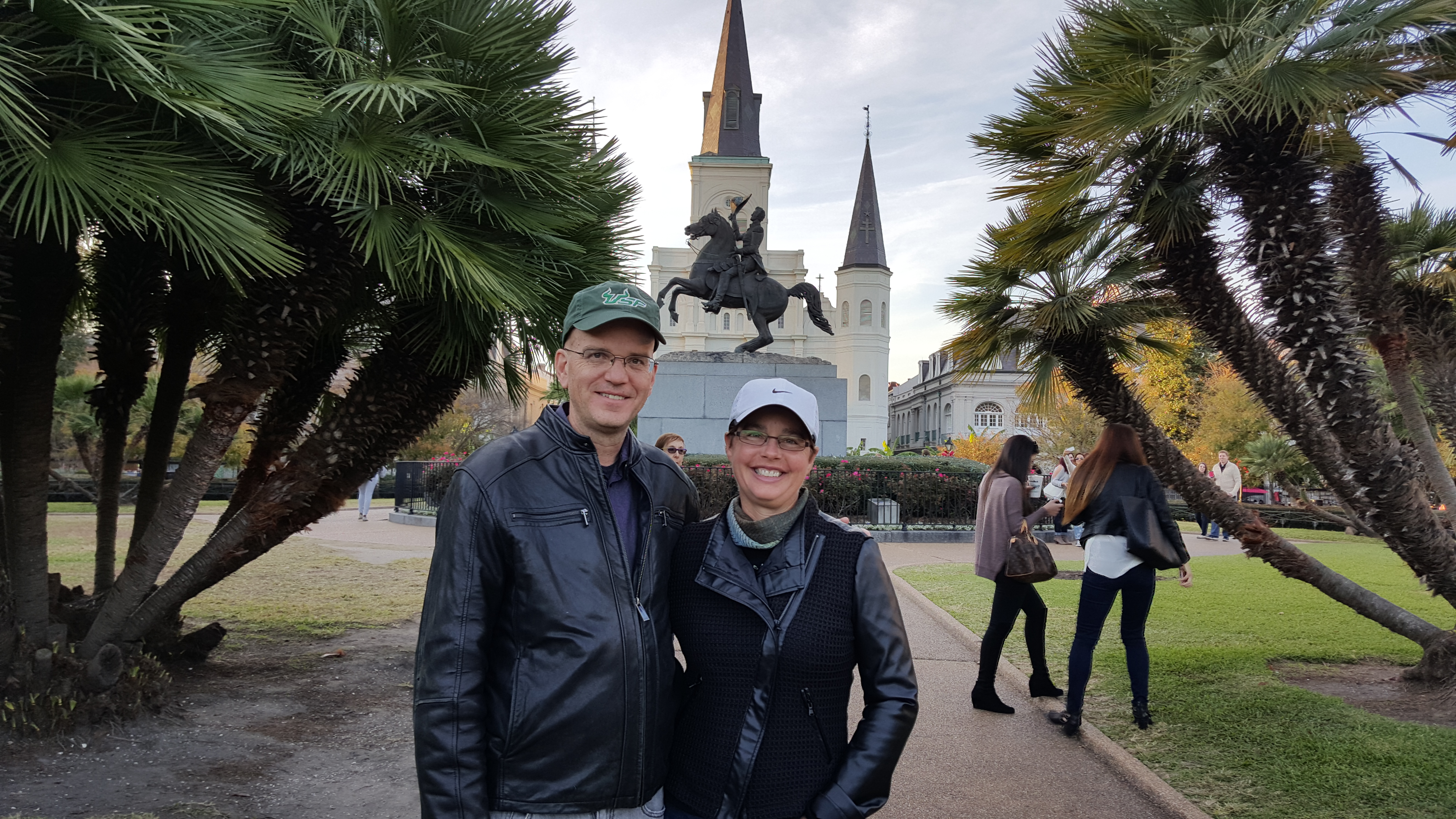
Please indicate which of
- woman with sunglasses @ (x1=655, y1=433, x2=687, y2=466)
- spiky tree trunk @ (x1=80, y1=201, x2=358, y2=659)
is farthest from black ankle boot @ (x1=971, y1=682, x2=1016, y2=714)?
spiky tree trunk @ (x1=80, y1=201, x2=358, y2=659)

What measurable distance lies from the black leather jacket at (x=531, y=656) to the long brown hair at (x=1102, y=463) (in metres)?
4.33

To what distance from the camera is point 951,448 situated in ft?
181

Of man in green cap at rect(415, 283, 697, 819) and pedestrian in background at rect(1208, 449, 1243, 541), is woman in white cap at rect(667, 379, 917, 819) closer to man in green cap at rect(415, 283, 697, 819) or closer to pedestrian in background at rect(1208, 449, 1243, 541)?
man in green cap at rect(415, 283, 697, 819)

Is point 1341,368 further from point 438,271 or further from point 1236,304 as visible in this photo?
point 438,271

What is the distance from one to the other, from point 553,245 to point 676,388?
1337 cm

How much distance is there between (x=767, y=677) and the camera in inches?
81.4

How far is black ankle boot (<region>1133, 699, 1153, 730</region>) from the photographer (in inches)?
219

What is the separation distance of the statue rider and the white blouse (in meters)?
11.9

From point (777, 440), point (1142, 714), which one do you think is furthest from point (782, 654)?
point (1142, 714)

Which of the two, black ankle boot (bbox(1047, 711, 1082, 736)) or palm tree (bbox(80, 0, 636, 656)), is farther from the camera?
black ankle boot (bbox(1047, 711, 1082, 736))

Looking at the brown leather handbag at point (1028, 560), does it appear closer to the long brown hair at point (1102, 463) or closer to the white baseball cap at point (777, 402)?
the long brown hair at point (1102, 463)

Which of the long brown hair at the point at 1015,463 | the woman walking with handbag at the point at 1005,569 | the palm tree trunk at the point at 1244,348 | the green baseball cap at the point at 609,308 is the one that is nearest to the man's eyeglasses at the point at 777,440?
the green baseball cap at the point at 609,308

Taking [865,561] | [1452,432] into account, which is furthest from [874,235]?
[865,561]

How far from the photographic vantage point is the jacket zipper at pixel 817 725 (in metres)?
2.09
